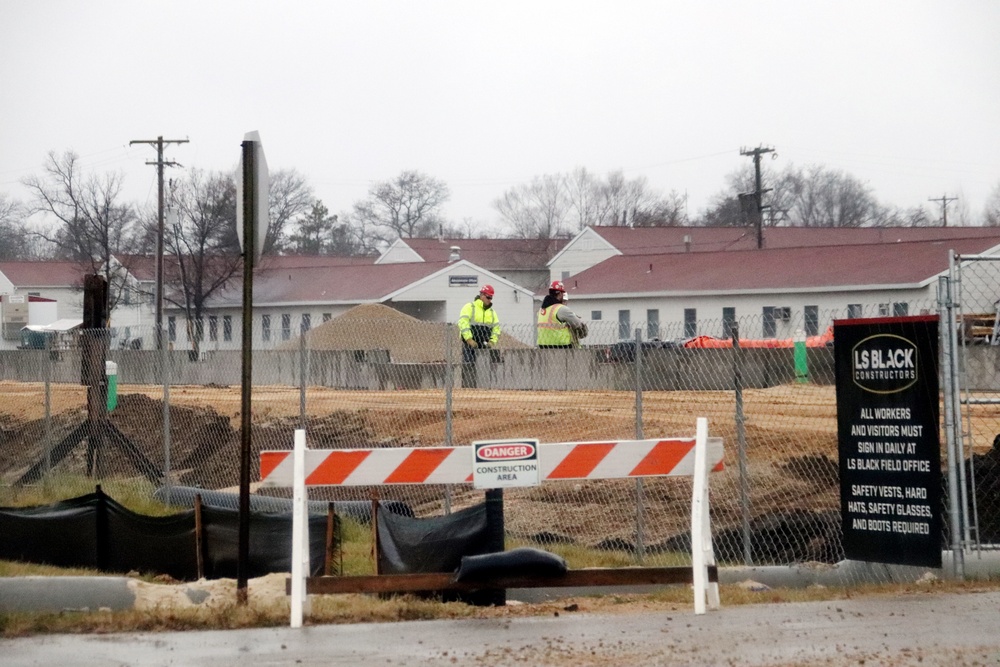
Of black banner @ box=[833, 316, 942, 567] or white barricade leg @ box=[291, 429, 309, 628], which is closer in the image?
white barricade leg @ box=[291, 429, 309, 628]

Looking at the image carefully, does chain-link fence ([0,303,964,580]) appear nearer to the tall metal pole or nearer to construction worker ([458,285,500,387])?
construction worker ([458,285,500,387])

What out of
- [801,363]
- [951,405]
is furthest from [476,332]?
[951,405]

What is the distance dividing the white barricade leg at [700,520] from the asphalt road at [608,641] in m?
0.18

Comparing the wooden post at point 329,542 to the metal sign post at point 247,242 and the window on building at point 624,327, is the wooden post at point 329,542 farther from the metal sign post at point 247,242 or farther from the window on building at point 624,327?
the window on building at point 624,327

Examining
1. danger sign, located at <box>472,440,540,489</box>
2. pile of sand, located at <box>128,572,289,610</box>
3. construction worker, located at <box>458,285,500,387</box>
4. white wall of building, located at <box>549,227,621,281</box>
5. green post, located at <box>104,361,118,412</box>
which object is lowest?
pile of sand, located at <box>128,572,289,610</box>

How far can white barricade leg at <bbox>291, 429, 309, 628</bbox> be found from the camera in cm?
763

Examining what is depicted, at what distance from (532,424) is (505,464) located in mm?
9024

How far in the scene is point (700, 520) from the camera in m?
7.73

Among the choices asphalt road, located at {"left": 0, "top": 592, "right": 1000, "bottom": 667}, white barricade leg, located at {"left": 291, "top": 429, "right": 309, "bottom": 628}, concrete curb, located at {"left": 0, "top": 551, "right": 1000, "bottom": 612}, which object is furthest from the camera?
concrete curb, located at {"left": 0, "top": 551, "right": 1000, "bottom": 612}

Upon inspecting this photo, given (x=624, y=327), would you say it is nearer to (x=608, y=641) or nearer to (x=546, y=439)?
(x=546, y=439)

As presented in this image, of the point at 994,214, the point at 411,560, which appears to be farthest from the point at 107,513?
the point at 994,214

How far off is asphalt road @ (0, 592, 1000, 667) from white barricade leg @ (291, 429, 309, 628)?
199 mm

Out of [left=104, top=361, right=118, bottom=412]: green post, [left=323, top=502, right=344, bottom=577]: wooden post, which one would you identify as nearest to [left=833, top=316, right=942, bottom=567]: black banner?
[left=323, top=502, right=344, bottom=577]: wooden post

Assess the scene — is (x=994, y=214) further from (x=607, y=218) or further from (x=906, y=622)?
(x=906, y=622)
